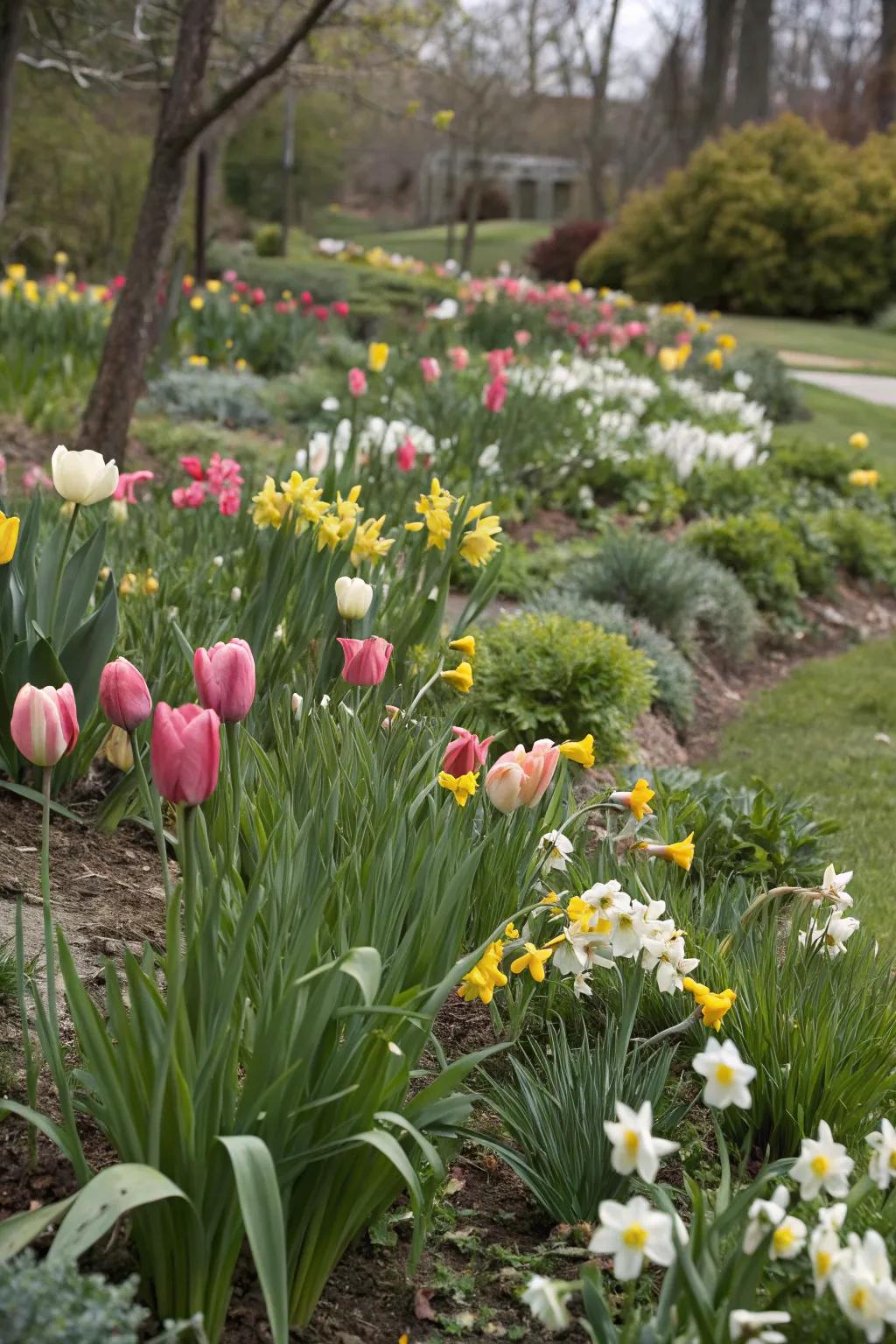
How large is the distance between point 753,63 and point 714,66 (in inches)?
68.6

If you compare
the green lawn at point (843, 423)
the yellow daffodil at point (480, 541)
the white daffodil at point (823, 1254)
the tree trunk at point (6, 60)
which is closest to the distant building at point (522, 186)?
the green lawn at point (843, 423)

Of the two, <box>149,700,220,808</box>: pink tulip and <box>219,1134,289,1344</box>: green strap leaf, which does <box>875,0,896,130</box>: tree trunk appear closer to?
<box>149,700,220,808</box>: pink tulip

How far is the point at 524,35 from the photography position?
30.1 metres

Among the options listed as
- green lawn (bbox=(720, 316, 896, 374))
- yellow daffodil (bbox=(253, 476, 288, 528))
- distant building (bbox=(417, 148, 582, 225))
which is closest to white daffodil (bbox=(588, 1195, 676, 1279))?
yellow daffodil (bbox=(253, 476, 288, 528))

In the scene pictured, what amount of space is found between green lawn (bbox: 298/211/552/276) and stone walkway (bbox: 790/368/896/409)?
14501mm

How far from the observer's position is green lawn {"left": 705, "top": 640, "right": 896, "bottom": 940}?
4.12 m

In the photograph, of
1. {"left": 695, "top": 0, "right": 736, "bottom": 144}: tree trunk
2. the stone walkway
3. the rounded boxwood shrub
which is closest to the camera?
the rounded boxwood shrub

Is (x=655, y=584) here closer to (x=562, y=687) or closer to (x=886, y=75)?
(x=562, y=687)

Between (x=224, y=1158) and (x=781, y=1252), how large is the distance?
67 cm

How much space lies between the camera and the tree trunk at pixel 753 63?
30641 mm

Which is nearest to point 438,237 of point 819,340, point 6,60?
point 819,340

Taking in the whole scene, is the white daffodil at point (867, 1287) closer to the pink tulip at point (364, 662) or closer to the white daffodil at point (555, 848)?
the white daffodil at point (555, 848)

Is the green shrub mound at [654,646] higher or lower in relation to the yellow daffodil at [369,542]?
lower

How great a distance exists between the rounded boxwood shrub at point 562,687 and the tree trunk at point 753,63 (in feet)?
97.4
